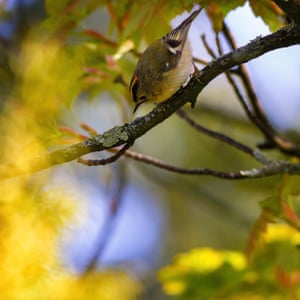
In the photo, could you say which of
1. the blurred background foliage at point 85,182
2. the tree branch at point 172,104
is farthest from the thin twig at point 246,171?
the tree branch at point 172,104

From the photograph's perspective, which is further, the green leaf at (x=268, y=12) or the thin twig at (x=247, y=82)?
the thin twig at (x=247, y=82)

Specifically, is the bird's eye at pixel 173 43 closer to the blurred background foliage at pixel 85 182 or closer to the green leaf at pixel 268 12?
the blurred background foliage at pixel 85 182

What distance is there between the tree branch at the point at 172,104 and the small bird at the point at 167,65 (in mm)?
104

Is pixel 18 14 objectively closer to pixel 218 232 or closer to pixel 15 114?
pixel 15 114

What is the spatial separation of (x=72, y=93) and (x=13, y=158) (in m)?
0.53

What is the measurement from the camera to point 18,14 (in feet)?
6.88

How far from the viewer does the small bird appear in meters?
1.18

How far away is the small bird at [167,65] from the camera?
1.18 meters

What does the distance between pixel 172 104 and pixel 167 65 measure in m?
0.22

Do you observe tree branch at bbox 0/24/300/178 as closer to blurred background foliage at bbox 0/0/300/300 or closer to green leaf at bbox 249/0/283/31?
blurred background foliage at bbox 0/0/300/300

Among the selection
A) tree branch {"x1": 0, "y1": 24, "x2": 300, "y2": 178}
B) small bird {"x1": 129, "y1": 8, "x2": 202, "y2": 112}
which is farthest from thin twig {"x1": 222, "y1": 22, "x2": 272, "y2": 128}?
tree branch {"x1": 0, "y1": 24, "x2": 300, "y2": 178}

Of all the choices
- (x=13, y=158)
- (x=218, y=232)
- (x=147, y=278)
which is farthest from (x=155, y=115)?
(x=218, y=232)

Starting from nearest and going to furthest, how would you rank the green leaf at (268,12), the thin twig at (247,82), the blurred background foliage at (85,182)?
the blurred background foliage at (85,182) < the green leaf at (268,12) < the thin twig at (247,82)

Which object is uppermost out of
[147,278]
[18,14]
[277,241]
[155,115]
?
[18,14]
